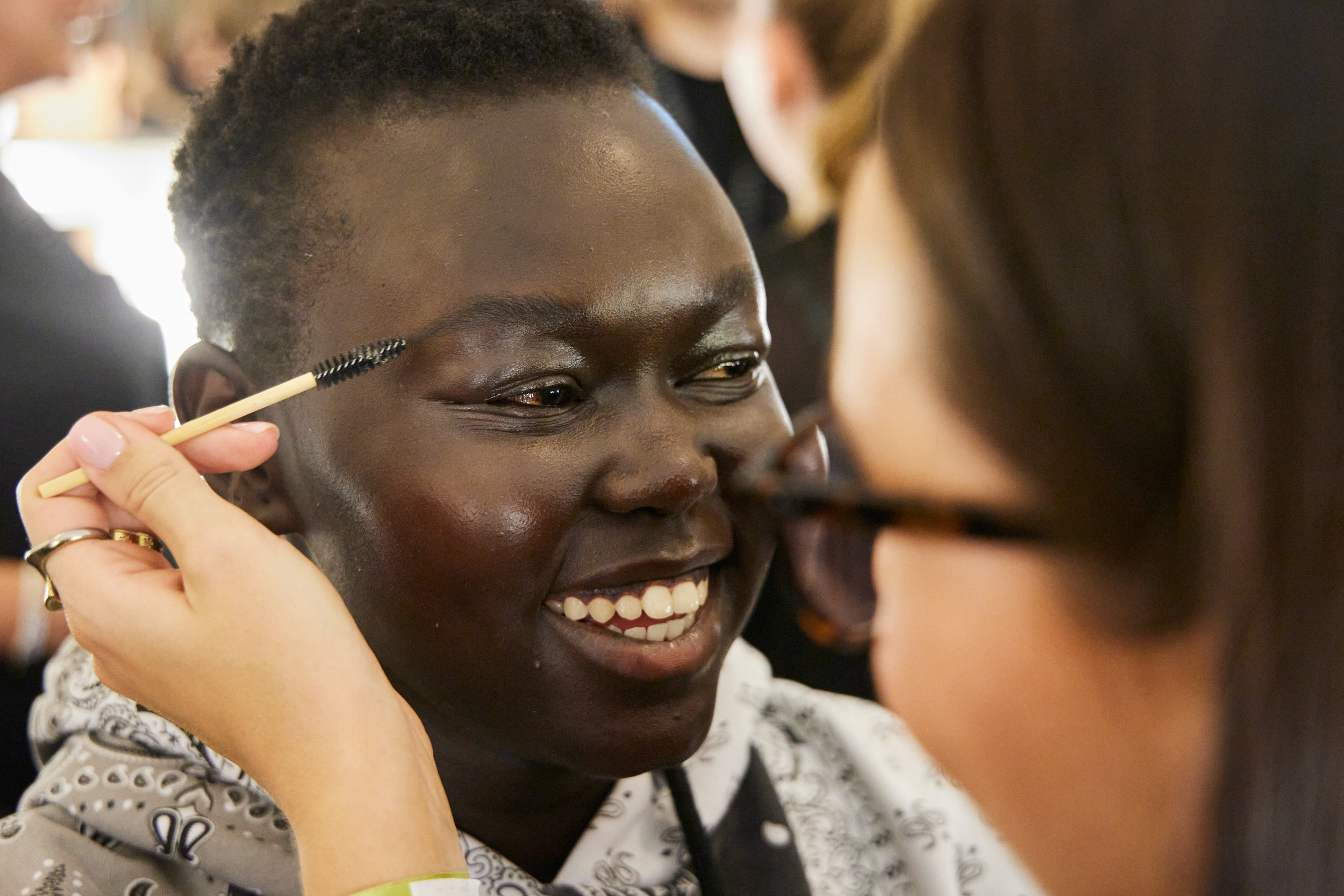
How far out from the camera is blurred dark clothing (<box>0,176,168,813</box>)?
1586mm

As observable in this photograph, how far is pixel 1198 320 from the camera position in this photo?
585mm

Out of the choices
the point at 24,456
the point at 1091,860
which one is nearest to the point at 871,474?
the point at 1091,860

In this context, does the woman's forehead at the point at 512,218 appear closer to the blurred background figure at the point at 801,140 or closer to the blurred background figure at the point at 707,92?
the blurred background figure at the point at 801,140

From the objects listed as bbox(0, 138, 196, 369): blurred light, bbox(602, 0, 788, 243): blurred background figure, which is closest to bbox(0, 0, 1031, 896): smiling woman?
bbox(602, 0, 788, 243): blurred background figure

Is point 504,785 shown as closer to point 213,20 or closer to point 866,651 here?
point 866,651

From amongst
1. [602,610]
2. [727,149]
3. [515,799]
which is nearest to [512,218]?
[602,610]

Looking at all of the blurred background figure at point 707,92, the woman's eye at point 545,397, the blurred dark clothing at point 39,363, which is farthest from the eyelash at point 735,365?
the blurred background figure at point 707,92

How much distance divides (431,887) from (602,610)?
0.31m

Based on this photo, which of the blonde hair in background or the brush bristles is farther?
the blonde hair in background

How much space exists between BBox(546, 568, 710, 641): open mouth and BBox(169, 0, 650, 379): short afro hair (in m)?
0.36

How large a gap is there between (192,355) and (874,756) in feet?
3.00

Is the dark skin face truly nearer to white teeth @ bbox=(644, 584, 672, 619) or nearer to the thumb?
white teeth @ bbox=(644, 584, 672, 619)

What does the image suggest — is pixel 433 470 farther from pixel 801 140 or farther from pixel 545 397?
pixel 801 140

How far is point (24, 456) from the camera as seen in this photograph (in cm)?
158
